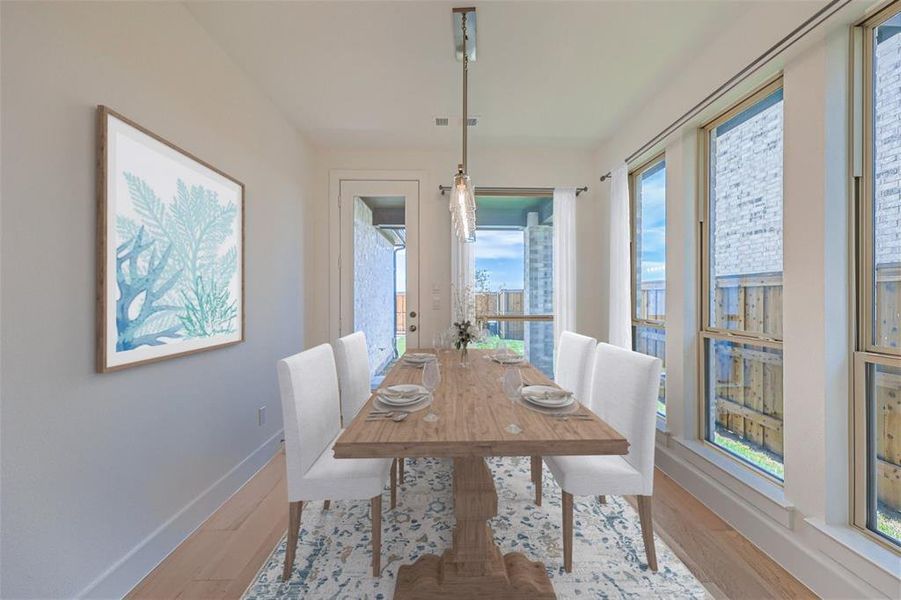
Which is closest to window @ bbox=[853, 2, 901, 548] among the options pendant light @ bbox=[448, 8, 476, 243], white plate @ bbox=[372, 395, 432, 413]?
white plate @ bbox=[372, 395, 432, 413]

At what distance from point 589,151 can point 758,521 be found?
3.07 meters

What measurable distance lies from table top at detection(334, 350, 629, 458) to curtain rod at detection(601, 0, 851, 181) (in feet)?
5.69

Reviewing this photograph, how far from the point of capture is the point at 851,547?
131 cm

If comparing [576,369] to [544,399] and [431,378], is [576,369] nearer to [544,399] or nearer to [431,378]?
[544,399]

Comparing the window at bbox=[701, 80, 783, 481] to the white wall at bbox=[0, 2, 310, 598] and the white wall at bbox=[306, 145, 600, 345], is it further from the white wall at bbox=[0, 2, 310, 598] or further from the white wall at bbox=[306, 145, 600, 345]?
the white wall at bbox=[0, 2, 310, 598]

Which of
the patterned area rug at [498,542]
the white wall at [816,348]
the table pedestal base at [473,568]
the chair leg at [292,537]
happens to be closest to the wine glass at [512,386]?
the table pedestal base at [473,568]

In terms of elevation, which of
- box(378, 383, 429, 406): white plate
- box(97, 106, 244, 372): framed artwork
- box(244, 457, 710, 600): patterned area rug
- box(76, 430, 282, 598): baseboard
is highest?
box(97, 106, 244, 372): framed artwork

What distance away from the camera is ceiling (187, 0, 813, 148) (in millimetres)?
1768

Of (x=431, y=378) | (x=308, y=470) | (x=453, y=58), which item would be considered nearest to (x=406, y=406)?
(x=431, y=378)

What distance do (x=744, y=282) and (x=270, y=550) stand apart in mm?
2818

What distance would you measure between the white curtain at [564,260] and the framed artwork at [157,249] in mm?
2658

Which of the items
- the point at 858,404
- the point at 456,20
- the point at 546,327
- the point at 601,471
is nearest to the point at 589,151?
the point at 546,327

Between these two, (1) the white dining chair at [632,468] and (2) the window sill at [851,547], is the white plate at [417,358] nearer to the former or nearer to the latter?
(1) the white dining chair at [632,468]

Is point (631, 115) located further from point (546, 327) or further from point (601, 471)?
point (601, 471)
